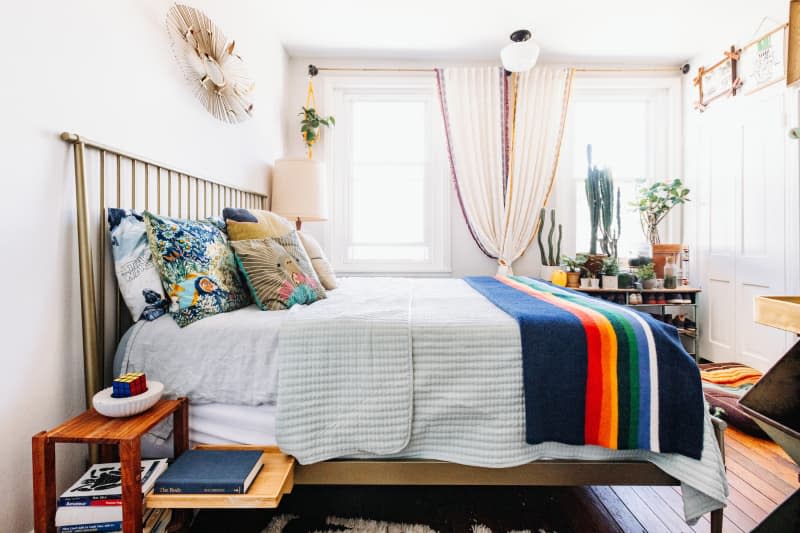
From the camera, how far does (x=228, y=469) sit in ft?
3.55

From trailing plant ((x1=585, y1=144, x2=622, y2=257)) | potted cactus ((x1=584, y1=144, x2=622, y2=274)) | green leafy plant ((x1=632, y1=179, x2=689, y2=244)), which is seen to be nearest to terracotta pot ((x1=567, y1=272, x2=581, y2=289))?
potted cactus ((x1=584, y1=144, x2=622, y2=274))

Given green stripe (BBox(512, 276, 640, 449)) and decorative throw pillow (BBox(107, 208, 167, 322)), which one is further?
decorative throw pillow (BBox(107, 208, 167, 322))

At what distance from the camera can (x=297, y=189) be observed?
2.92m

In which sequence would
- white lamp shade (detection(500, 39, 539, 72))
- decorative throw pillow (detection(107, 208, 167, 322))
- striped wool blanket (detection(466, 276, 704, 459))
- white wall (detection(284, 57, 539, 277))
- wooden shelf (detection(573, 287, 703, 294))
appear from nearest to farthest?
striped wool blanket (detection(466, 276, 704, 459)), decorative throw pillow (detection(107, 208, 167, 322)), white lamp shade (detection(500, 39, 539, 72)), wooden shelf (detection(573, 287, 703, 294)), white wall (detection(284, 57, 539, 277))

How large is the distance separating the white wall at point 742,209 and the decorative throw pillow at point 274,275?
2.99 metres

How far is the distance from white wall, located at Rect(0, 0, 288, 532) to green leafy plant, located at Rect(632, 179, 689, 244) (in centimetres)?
348

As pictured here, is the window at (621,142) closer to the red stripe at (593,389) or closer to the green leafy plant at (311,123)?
the green leafy plant at (311,123)

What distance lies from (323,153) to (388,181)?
2.08 ft

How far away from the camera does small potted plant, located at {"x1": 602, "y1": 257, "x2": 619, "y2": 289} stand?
10.3 feet

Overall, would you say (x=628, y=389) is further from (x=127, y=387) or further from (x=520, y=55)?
(x=520, y=55)

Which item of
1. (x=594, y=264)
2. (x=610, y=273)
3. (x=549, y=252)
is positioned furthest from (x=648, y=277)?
(x=549, y=252)

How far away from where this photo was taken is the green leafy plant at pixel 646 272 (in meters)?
3.16

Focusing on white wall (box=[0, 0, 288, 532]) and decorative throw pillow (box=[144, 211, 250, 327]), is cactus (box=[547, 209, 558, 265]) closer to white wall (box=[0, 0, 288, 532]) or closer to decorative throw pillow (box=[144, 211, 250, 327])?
decorative throw pillow (box=[144, 211, 250, 327])

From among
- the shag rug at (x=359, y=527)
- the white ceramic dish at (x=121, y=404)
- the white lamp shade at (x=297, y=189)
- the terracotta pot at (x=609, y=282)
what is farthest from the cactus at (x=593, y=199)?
the white ceramic dish at (x=121, y=404)
